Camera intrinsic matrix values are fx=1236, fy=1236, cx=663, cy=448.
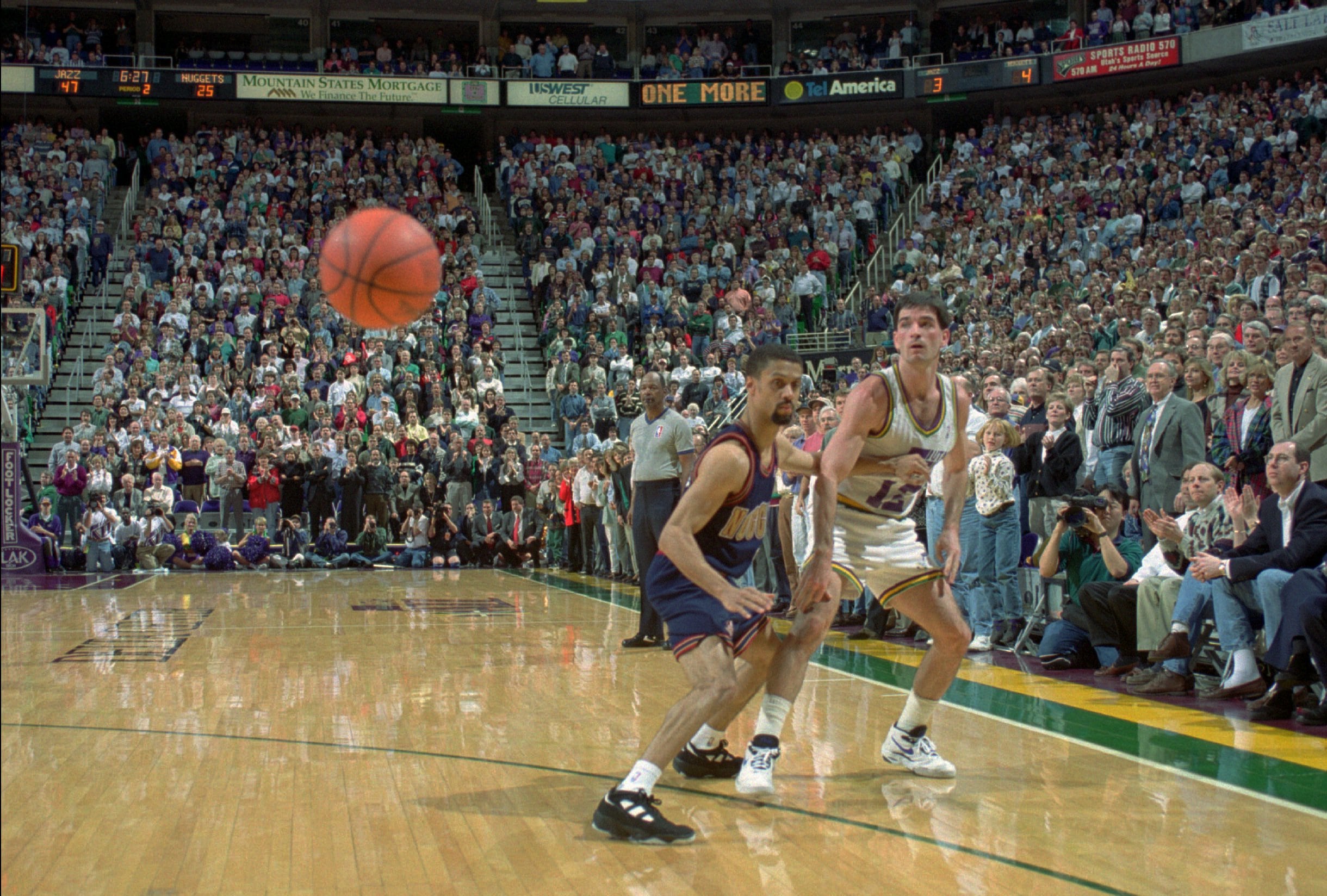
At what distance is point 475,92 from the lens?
94.6 ft

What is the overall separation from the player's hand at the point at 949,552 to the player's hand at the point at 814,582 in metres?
0.49

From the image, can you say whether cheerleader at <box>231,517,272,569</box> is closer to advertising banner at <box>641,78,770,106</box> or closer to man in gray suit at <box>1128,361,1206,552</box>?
man in gray suit at <box>1128,361,1206,552</box>

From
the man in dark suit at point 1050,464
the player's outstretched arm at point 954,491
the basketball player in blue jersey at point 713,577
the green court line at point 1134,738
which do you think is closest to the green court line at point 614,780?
the basketball player in blue jersey at point 713,577

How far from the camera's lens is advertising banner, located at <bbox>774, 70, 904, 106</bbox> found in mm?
28078

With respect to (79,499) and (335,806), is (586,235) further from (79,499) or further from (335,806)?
(335,806)

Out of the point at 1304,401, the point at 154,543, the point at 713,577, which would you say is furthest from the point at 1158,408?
the point at 154,543

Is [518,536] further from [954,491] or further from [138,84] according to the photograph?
[138,84]

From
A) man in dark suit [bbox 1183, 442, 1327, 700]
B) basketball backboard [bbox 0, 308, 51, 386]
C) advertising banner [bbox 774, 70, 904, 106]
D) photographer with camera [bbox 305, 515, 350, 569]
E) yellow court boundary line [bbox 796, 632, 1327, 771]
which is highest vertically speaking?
advertising banner [bbox 774, 70, 904, 106]

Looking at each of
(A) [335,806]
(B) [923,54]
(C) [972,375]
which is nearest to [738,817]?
(A) [335,806]

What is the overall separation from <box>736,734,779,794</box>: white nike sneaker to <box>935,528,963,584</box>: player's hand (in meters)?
0.95

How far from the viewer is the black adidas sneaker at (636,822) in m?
3.91

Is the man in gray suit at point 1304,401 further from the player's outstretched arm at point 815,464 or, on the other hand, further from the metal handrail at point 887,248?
the metal handrail at point 887,248

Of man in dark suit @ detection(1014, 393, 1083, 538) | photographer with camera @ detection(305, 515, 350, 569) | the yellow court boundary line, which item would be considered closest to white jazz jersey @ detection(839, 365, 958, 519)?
the yellow court boundary line

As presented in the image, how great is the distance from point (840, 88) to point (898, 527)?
2511 centimetres
